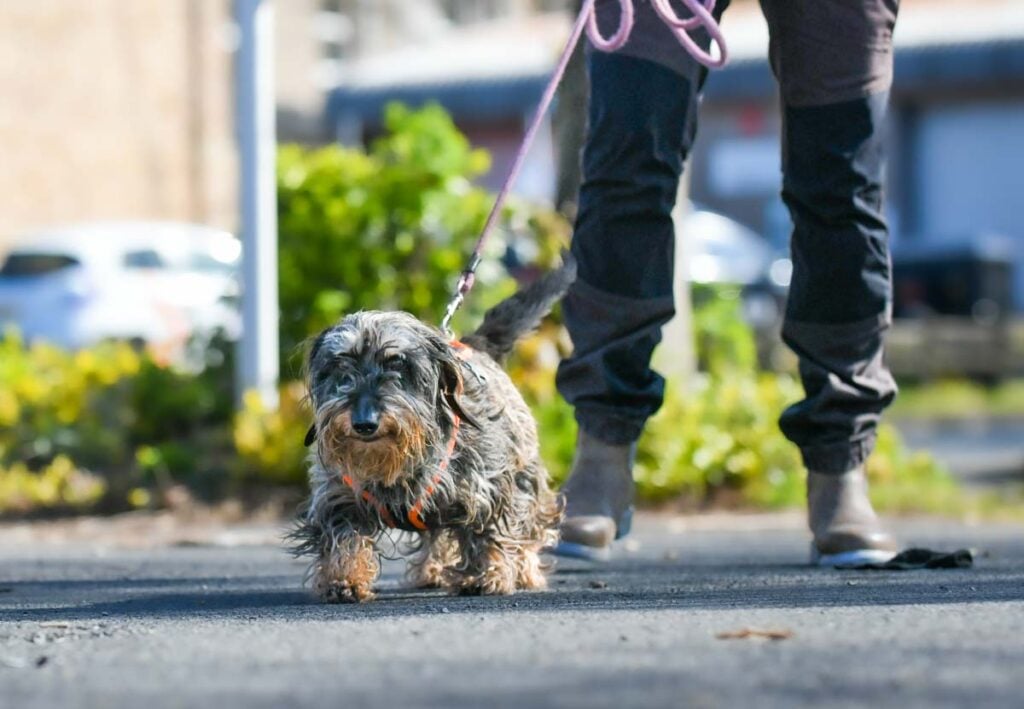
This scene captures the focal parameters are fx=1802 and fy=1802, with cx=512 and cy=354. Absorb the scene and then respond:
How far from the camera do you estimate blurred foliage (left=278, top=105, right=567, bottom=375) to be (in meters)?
8.19

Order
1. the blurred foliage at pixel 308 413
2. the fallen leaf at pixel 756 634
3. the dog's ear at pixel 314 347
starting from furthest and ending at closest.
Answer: the blurred foliage at pixel 308 413 < the dog's ear at pixel 314 347 < the fallen leaf at pixel 756 634

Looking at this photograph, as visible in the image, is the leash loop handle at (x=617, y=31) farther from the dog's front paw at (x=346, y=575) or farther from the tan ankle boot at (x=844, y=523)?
the dog's front paw at (x=346, y=575)

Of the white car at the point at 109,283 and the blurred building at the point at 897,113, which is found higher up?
the blurred building at the point at 897,113

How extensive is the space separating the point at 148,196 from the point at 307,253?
19077mm

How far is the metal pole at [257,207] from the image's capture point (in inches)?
314

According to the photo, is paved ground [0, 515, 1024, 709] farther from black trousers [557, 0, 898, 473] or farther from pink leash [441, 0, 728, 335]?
pink leash [441, 0, 728, 335]

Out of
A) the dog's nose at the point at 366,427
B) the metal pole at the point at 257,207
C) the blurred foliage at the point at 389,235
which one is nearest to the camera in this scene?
the dog's nose at the point at 366,427

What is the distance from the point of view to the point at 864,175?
4711mm

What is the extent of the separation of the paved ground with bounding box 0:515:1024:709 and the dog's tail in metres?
0.64

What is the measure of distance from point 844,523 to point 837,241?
0.74 meters

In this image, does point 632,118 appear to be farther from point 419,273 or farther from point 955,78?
point 955,78

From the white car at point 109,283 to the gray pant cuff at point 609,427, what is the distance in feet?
39.2

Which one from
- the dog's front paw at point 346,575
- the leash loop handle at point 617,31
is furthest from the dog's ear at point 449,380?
the leash loop handle at point 617,31

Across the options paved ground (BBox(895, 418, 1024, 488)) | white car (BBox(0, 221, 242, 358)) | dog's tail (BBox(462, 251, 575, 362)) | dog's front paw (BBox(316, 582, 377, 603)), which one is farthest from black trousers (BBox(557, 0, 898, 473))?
white car (BBox(0, 221, 242, 358))
